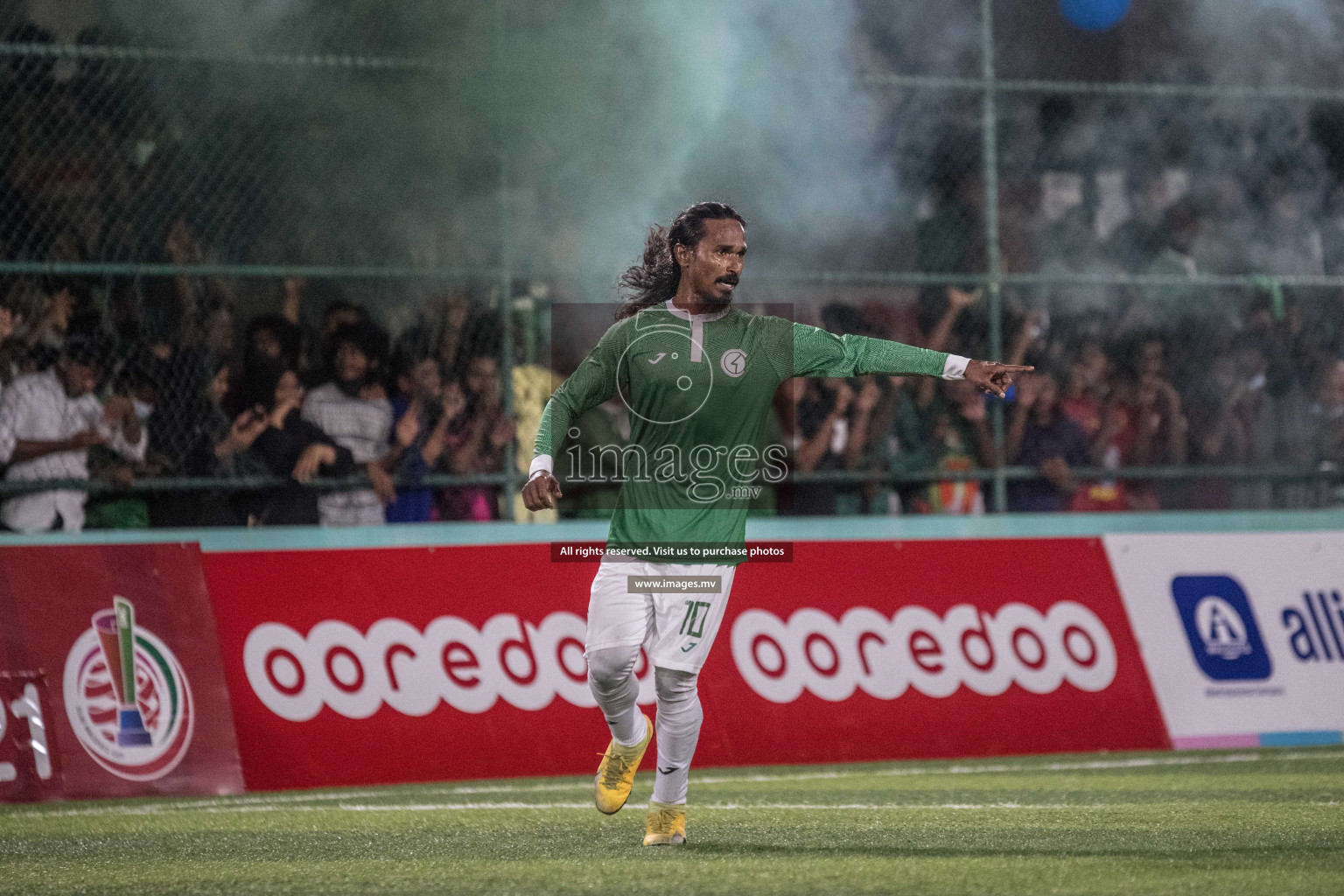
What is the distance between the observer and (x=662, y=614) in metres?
5.85

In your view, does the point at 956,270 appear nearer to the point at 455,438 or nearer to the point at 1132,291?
the point at 1132,291

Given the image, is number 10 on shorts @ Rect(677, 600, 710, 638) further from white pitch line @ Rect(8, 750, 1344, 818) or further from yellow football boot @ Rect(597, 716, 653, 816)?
white pitch line @ Rect(8, 750, 1344, 818)

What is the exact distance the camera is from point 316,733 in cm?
889

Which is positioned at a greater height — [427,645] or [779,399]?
[779,399]

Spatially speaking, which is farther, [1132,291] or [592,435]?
[1132,291]

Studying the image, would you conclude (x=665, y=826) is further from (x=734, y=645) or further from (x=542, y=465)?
(x=734, y=645)

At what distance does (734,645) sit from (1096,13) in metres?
5.60

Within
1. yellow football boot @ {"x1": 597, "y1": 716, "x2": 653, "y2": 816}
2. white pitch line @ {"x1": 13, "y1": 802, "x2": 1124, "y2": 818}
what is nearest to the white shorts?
yellow football boot @ {"x1": 597, "y1": 716, "x2": 653, "y2": 816}

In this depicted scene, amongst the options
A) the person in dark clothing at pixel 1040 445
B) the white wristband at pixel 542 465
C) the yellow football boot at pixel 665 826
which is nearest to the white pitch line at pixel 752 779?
the yellow football boot at pixel 665 826

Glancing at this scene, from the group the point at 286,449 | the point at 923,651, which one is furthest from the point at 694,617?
the point at 286,449

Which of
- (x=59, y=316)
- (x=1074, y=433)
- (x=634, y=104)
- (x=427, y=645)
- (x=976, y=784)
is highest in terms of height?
(x=634, y=104)

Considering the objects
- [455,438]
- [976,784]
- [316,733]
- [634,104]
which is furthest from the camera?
[634,104]

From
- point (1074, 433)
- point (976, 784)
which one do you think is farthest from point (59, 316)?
point (1074, 433)

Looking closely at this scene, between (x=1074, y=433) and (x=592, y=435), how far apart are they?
3168mm
